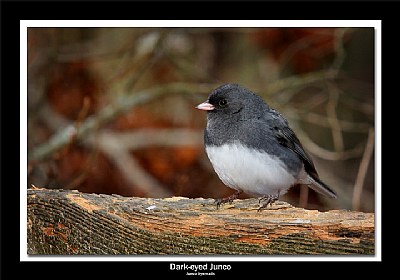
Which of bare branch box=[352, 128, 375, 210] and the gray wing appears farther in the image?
bare branch box=[352, 128, 375, 210]

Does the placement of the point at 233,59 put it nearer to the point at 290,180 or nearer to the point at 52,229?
the point at 290,180

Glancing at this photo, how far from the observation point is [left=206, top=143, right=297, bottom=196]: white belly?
112 inches

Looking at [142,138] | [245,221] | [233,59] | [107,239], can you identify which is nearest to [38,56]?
[142,138]

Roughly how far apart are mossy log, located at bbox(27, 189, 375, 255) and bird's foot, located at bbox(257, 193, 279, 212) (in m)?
0.03

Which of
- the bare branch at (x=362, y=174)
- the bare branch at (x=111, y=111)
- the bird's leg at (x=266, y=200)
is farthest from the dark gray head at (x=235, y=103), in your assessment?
the bare branch at (x=111, y=111)

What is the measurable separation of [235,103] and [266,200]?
1.52 ft

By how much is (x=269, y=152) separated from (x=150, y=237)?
66 centimetres

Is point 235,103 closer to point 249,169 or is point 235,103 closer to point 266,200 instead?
point 249,169

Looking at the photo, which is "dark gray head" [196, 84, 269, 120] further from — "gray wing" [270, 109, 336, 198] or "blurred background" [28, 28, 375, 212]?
"blurred background" [28, 28, 375, 212]

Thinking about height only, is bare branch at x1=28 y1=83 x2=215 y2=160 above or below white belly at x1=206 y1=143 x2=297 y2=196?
above

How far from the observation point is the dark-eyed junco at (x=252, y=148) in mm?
2867

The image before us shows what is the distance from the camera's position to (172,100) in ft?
14.6

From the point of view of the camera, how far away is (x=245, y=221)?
2.58 meters

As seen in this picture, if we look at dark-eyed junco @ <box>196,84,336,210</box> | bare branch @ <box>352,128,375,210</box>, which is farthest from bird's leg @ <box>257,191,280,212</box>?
bare branch @ <box>352,128,375,210</box>
